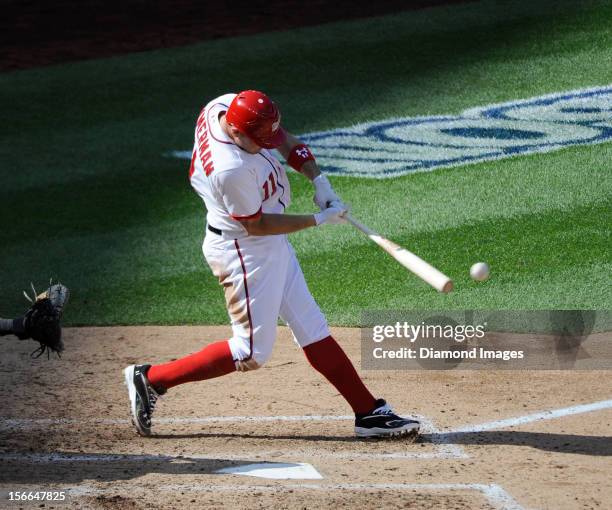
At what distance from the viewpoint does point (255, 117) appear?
502 centimetres

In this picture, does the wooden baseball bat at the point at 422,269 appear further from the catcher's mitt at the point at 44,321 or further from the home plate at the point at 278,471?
the catcher's mitt at the point at 44,321

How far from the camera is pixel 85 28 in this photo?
15977 mm

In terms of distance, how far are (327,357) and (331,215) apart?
693 mm

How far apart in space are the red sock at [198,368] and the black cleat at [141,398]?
0.04 metres

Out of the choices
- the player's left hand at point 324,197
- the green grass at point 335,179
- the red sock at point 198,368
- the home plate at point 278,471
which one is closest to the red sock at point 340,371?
the red sock at point 198,368

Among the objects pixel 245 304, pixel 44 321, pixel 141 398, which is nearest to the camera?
pixel 245 304

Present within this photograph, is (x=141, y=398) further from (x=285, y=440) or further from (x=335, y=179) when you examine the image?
(x=335, y=179)

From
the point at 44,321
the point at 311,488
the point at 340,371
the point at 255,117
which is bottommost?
the point at 311,488

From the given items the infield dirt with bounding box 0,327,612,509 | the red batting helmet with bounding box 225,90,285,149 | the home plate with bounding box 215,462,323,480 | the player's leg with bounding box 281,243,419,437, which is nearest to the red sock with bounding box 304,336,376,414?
the player's leg with bounding box 281,243,419,437

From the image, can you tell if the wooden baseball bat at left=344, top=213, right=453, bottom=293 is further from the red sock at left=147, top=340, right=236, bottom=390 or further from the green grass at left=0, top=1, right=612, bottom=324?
the green grass at left=0, top=1, right=612, bottom=324

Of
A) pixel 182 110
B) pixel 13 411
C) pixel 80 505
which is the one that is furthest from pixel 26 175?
pixel 80 505

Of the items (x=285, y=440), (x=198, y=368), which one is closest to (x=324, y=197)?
(x=198, y=368)

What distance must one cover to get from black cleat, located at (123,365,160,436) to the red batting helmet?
1.33 m

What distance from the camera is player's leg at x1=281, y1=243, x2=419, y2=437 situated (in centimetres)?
536
